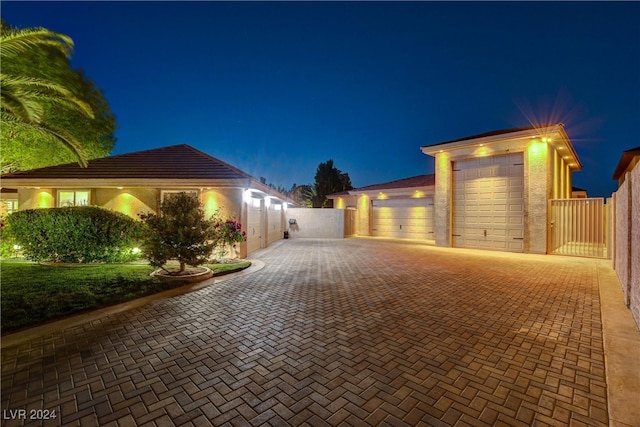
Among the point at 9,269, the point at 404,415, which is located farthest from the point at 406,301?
the point at 9,269

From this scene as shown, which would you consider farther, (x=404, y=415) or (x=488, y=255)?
(x=488, y=255)

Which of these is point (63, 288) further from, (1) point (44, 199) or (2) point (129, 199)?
(1) point (44, 199)

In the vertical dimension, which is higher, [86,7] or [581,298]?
[86,7]

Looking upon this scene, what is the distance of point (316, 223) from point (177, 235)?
15023mm

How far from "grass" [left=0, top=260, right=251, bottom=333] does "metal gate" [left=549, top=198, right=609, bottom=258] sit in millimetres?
13688

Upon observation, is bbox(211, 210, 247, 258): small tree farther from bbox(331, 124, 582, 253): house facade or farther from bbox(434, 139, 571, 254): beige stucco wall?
bbox(434, 139, 571, 254): beige stucco wall

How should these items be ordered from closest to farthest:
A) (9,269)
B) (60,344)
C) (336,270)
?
(60,344) → (9,269) → (336,270)

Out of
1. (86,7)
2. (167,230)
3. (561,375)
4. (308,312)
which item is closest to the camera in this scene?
(561,375)

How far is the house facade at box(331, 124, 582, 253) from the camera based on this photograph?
41.4ft

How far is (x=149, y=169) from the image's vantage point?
1262 cm

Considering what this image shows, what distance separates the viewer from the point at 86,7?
14.9 meters

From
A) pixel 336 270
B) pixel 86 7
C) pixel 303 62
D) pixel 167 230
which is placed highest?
pixel 303 62

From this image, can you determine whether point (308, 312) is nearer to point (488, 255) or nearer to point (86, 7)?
point (488, 255)

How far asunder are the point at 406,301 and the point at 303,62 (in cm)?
3957
